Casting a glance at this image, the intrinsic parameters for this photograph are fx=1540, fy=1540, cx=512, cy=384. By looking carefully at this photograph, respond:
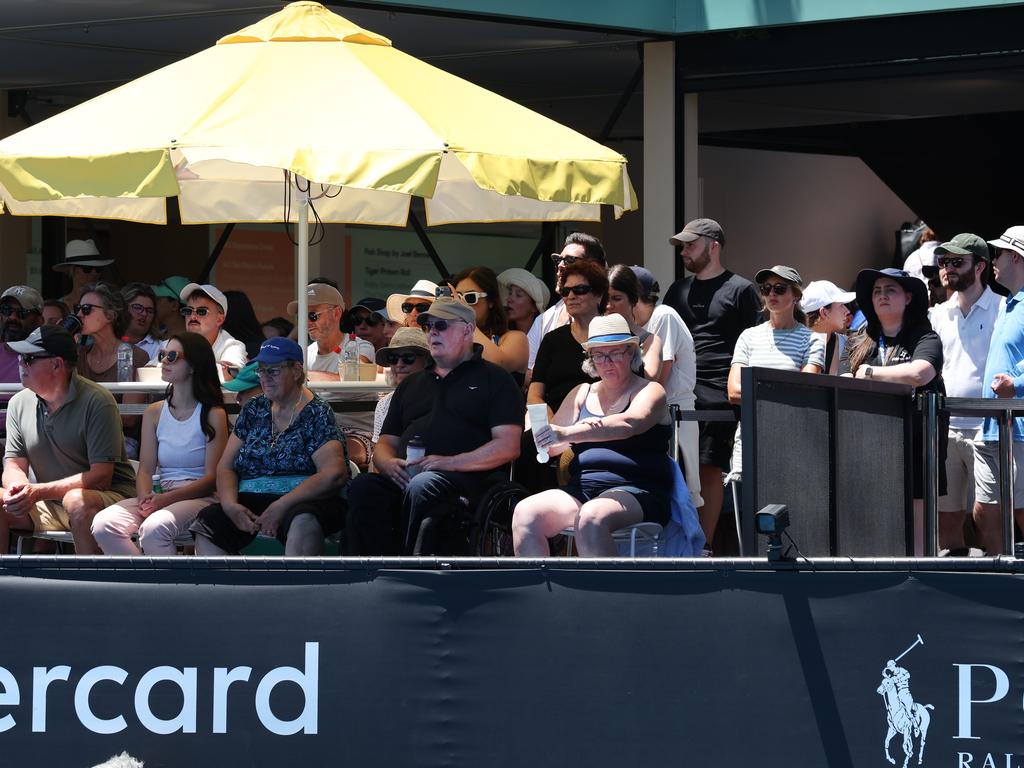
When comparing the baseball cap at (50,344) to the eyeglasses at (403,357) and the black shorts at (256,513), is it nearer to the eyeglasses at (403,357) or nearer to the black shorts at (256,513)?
the black shorts at (256,513)

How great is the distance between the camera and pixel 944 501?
7852mm

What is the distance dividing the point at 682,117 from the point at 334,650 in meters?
7.33

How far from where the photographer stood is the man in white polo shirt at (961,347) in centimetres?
782

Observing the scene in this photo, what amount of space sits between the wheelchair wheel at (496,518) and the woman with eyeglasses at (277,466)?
70 cm

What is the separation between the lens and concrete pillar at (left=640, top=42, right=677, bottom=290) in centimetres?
1123

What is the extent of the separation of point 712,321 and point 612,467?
198 cm

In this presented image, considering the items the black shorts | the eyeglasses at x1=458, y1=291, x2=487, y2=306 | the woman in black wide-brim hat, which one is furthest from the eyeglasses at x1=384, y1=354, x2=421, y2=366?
the woman in black wide-brim hat

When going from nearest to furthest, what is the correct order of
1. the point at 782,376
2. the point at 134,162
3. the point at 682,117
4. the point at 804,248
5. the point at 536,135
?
the point at 782,376
the point at 134,162
the point at 536,135
the point at 682,117
the point at 804,248

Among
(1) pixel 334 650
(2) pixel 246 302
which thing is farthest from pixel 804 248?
(1) pixel 334 650

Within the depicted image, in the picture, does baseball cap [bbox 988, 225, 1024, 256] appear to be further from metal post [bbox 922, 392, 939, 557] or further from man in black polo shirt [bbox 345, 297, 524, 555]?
man in black polo shirt [bbox 345, 297, 524, 555]

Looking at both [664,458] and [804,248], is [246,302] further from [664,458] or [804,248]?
[804,248]

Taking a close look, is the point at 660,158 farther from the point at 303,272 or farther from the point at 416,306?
the point at 303,272

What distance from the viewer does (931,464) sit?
21.5ft

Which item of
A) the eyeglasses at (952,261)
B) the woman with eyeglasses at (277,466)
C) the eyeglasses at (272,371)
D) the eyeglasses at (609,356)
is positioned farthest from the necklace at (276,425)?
the eyeglasses at (952,261)
